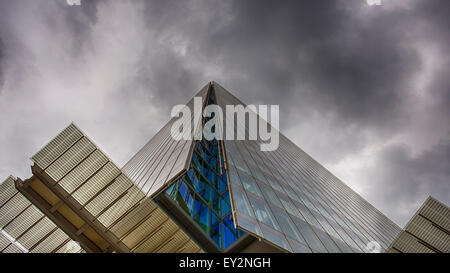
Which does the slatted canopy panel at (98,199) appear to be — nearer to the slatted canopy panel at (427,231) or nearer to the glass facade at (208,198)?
the glass facade at (208,198)

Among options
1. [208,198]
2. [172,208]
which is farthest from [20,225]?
[208,198]

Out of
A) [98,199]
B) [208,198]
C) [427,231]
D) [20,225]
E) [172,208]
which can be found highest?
[208,198]

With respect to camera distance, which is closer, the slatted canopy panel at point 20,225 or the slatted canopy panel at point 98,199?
the slatted canopy panel at point 98,199

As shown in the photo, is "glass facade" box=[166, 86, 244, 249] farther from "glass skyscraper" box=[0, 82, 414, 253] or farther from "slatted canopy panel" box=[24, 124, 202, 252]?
"slatted canopy panel" box=[24, 124, 202, 252]

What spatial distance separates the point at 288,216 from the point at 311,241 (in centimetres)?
203

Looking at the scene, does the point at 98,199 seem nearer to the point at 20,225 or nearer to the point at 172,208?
the point at 20,225

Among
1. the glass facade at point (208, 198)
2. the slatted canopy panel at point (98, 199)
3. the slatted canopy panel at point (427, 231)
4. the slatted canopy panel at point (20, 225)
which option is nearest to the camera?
the slatted canopy panel at point (427, 231)

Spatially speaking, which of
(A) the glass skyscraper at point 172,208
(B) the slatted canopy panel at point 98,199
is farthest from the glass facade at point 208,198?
(B) the slatted canopy panel at point 98,199

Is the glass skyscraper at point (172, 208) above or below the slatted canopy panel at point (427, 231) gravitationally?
above

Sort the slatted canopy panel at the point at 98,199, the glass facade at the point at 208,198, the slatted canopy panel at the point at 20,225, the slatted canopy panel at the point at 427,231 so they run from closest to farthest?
the slatted canopy panel at the point at 427,231
the slatted canopy panel at the point at 98,199
the slatted canopy panel at the point at 20,225
the glass facade at the point at 208,198

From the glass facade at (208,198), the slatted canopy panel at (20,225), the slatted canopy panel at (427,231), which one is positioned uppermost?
the glass facade at (208,198)
